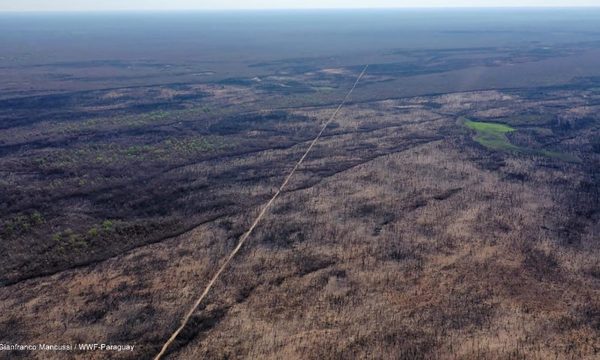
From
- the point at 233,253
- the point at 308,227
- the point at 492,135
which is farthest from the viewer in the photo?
the point at 492,135

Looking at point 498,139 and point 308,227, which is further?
point 498,139

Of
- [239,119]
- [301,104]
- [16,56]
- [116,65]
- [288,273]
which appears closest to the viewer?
[288,273]

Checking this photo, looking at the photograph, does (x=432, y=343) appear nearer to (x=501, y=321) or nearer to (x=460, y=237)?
(x=501, y=321)

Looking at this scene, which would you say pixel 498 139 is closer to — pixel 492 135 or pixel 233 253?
pixel 492 135

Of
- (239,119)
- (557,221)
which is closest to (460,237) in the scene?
(557,221)

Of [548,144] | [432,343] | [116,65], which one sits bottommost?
[432,343]

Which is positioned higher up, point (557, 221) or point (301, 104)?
point (301, 104)

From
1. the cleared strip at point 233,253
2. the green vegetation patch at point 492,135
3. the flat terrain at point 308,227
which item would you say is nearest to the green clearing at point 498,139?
the green vegetation patch at point 492,135

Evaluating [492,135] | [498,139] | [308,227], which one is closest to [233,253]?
[308,227]
